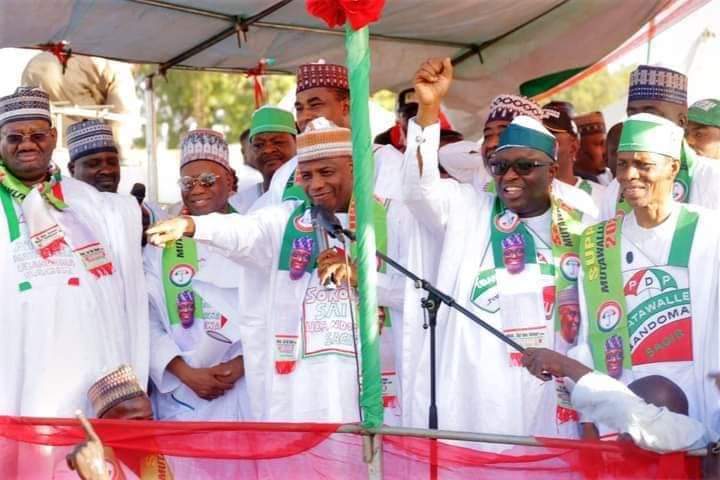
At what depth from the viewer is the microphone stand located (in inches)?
164

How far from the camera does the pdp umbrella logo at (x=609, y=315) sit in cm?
441

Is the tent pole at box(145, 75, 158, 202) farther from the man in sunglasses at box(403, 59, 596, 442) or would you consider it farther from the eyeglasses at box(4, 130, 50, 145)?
the man in sunglasses at box(403, 59, 596, 442)

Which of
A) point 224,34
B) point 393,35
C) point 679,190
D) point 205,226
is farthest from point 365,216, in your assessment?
point 393,35

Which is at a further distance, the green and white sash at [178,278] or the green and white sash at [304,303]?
the green and white sash at [178,278]

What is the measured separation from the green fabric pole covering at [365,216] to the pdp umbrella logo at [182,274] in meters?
2.00

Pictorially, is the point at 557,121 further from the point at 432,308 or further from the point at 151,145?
the point at 151,145

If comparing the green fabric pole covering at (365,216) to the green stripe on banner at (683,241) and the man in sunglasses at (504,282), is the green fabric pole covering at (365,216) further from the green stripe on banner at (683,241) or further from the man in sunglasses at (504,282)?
the green stripe on banner at (683,241)

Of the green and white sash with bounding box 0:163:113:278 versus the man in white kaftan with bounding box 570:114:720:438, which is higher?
the green and white sash with bounding box 0:163:113:278

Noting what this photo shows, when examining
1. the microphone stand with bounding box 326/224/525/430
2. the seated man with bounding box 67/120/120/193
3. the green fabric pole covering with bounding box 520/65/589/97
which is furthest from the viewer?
the green fabric pole covering with bounding box 520/65/589/97

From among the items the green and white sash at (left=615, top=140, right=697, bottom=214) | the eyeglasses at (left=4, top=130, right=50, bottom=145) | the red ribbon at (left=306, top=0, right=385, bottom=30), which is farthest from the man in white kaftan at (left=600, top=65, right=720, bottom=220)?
the eyeglasses at (left=4, top=130, right=50, bottom=145)

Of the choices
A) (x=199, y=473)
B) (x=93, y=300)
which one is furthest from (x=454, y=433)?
(x=93, y=300)

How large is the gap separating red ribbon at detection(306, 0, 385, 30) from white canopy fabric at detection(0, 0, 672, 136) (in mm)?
2379

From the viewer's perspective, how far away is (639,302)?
4383mm

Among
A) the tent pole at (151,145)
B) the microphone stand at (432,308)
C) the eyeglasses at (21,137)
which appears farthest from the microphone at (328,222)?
the tent pole at (151,145)
